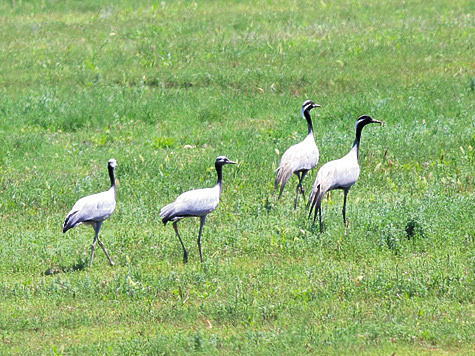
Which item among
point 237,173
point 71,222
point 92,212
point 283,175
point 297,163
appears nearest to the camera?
point 71,222

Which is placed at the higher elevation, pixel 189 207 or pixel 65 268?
pixel 189 207

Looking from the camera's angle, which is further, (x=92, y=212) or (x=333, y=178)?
(x=333, y=178)

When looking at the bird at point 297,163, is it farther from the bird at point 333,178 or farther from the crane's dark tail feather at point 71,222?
the crane's dark tail feather at point 71,222

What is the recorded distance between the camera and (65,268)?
11891mm

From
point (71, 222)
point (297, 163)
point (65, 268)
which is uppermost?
point (297, 163)

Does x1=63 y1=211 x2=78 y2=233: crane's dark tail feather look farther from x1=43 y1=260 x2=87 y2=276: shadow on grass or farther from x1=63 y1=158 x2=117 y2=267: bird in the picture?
x1=43 y1=260 x2=87 y2=276: shadow on grass

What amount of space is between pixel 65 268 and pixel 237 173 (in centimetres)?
487

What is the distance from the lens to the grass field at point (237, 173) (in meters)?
9.59

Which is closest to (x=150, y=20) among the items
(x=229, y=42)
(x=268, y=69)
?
(x=229, y=42)

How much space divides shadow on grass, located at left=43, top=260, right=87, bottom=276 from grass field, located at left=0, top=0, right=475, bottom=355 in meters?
0.05

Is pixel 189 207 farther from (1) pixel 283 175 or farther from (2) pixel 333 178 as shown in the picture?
(1) pixel 283 175

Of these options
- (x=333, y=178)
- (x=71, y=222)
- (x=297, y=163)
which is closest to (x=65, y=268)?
(x=71, y=222)

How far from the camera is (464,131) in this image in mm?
17156

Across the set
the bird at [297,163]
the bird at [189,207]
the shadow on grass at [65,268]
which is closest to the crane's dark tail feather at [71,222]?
the shadow on grass at [65,268]
